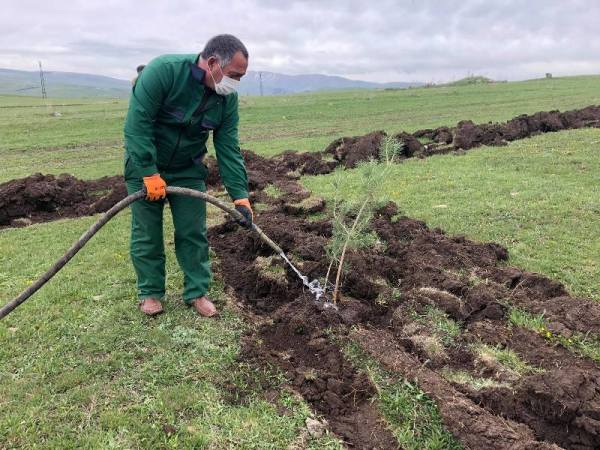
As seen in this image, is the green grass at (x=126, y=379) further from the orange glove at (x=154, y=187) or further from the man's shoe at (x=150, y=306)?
the orange glove at (x=154, y=187)

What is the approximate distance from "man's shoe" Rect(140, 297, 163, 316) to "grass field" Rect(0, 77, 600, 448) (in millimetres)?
100

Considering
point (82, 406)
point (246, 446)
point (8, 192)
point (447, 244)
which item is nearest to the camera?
point (246, 446)

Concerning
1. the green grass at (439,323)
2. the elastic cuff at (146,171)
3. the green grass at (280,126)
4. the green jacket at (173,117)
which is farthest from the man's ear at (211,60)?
the green grass at (280,126)

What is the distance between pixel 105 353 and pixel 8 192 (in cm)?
696

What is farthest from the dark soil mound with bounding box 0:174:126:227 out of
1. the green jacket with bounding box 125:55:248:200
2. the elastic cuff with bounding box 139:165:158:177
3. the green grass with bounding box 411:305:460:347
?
the green grass with bounding box 411:305:460:347

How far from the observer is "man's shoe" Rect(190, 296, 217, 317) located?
202 inches

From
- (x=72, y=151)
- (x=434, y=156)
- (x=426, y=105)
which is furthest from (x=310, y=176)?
(x=426, y=105)

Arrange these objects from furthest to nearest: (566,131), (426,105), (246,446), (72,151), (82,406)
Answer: (426,105)
(72,151)
(566,131)
(82,406)
(246,446)

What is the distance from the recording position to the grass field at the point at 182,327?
3.57 m

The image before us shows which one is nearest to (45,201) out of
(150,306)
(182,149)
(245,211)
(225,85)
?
(150,306)

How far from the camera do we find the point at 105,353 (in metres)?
4.51

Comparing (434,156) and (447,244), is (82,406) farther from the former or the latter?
(434,156)

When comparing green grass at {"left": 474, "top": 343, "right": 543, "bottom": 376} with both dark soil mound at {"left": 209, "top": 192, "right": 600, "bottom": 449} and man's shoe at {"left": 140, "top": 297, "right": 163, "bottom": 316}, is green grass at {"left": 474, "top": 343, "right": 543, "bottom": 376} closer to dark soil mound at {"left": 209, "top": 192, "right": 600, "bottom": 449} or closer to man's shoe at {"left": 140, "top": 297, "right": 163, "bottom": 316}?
dark soil mound at {"left": 209, "top": 192, "right": 600, "bottom": 449}

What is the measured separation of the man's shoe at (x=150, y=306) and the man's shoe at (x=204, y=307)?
1.23 ft
